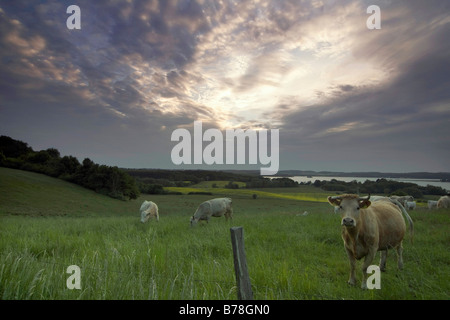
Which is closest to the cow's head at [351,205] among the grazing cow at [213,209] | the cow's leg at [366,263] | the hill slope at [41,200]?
the cow's leg at [366,263]

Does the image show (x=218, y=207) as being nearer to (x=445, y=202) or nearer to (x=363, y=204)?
(x=363, y=204)

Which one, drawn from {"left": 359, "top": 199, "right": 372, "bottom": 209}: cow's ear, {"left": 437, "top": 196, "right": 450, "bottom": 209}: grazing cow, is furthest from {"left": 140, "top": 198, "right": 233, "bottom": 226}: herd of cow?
{"left": 437, "top": 196, "right": 450, "bottom": 209}: grazing cow

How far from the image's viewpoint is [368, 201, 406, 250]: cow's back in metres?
5.81

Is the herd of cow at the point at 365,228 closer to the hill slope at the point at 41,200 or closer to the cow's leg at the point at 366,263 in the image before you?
the cow's leg at the point at 366,263

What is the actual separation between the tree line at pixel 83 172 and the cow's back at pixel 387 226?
5662cm

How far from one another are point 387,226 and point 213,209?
11466 millimetres

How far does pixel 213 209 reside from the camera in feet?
53.3

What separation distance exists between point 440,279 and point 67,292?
Answer: 21.1 feet

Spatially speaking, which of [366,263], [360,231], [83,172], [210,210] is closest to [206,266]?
[366,263]

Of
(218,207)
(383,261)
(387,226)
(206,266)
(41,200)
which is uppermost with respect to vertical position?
(387,226)

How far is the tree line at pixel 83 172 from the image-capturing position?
186 feet
